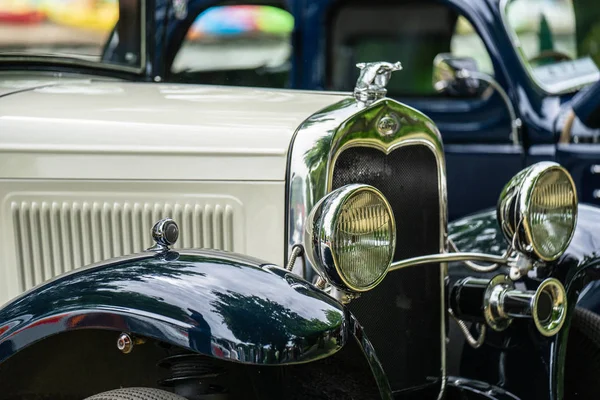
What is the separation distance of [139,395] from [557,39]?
435cm

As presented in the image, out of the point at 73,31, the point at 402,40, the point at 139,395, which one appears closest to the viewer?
the point at 139,395

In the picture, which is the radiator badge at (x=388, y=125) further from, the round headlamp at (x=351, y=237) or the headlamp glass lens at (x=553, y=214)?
the headlamp glass lens at (x=553, y=214)

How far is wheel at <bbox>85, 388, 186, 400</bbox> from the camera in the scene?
1.99m

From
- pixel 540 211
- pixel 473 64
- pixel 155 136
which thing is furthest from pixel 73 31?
pixel 473 64

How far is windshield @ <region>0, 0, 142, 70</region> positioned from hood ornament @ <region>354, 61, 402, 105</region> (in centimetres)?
99

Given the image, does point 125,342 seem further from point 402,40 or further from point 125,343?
point 402,40

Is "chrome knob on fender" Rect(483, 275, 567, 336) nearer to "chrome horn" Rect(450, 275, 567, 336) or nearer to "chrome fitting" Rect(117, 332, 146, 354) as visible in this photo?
"chrome horn" Rect(450, 275, 567, 336)

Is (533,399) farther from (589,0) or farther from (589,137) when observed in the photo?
(589,0)

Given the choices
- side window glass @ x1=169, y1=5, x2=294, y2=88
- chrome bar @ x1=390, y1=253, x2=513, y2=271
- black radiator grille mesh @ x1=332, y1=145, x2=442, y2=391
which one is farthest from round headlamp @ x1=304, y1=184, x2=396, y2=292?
side window glass @ x1=169, y1=5, x2=294, y2=88

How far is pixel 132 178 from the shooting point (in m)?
2.56

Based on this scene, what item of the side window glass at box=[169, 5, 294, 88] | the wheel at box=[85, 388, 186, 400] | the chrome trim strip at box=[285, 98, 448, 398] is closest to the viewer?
the wheel at box=[85, 388, 186, 400]

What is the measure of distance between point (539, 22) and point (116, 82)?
3.19 metres

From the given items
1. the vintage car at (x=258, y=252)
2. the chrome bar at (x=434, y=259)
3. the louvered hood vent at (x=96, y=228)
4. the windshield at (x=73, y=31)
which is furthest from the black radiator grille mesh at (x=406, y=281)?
the windshield at (x=73, y=31)

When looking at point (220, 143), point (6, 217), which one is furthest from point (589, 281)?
point (6, 217)
